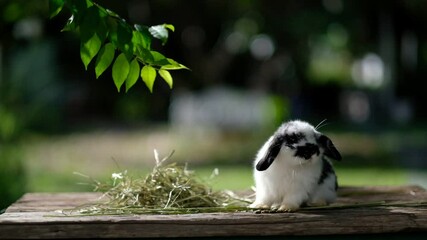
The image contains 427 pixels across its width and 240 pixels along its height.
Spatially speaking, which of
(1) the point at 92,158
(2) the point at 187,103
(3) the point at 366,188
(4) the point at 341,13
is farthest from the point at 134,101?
(3) the point at 366,188

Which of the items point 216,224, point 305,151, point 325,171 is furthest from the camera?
point 325,171

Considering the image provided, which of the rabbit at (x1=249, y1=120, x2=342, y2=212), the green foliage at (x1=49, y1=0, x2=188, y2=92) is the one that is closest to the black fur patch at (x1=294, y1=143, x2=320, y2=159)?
the rabbit at (x1=249, y1=120, x2=342, y2=212)

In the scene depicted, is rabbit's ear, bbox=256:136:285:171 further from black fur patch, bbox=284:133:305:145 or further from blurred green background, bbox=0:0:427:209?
blurred green background, bbox=0:0:427:209

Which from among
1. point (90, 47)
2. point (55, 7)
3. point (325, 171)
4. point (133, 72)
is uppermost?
point (55, 7)

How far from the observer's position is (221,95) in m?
19.7

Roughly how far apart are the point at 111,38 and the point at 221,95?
1574 cm

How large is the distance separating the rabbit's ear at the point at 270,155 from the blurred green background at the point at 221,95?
4.76m

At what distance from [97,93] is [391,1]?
31.0 ft

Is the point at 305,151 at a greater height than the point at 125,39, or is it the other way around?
the point at 125,39

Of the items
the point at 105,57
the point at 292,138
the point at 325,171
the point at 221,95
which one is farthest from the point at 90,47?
the point at 221,95

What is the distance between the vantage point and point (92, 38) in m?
3.96

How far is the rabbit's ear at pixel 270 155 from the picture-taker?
408 cm

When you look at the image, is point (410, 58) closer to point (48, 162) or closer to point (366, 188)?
point (48, 162)

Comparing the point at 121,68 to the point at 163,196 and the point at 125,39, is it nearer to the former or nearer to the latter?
the point at 125,39
